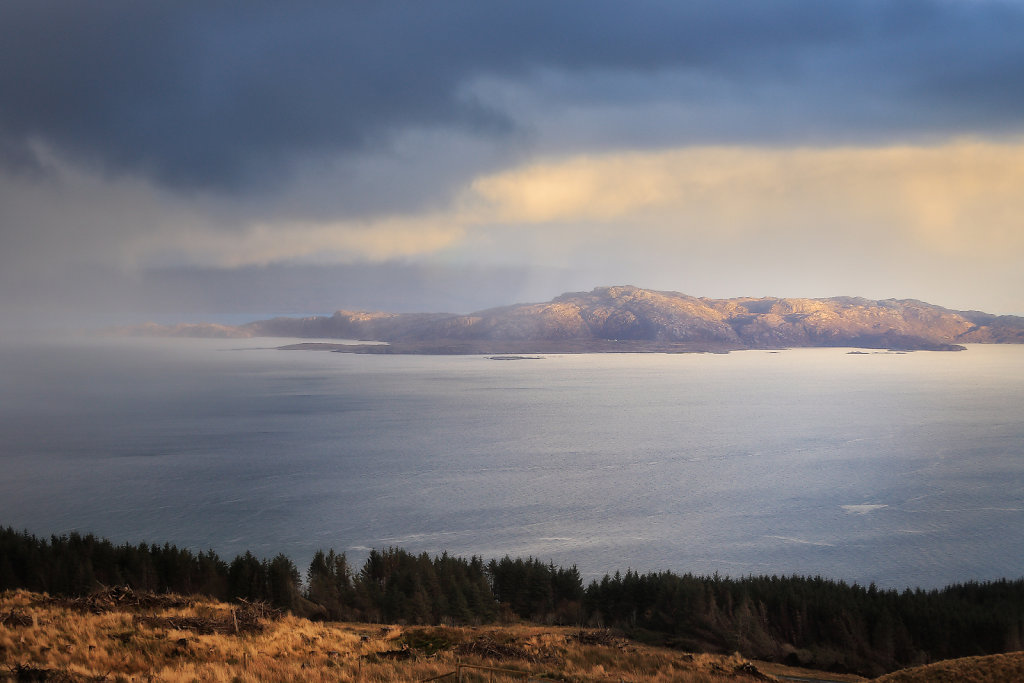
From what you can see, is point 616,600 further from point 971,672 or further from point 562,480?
point 562,480

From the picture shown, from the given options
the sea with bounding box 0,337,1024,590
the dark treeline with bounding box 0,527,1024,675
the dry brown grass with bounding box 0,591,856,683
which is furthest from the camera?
the sea with bounding box 0,337,1024,590

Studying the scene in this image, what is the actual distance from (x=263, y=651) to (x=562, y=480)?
173 feet

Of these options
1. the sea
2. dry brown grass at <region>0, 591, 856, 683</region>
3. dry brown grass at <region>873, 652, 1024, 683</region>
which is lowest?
the sea

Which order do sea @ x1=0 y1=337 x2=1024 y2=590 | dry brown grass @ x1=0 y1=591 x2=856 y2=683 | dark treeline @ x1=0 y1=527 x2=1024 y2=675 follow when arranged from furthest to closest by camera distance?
sea @ x1=0 y1=337 x2=1024 y2=590 < dark treeline @ x1=0 y1=527 x2=1024 y2=675 < dry brown grass @ x1=0 y1=591 x2=856 y2=683

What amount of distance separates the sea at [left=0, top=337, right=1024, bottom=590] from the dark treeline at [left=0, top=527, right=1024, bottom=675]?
7788 mm

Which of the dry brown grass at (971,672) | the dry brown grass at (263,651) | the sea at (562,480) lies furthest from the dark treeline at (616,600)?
the dry brown grass at (971,672)

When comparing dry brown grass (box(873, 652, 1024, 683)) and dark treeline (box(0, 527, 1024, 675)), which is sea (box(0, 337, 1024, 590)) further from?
dry brown grass (box(873, 652, 1024, 683))

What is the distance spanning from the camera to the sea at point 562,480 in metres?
46.8

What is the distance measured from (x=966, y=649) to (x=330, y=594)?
26.6m

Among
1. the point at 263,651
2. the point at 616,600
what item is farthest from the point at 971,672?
the point at 616,600

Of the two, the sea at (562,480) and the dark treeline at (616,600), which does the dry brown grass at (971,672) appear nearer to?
the dark treeline at (616,600)

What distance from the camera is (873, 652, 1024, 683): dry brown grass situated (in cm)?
966

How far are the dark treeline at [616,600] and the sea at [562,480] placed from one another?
307 inches

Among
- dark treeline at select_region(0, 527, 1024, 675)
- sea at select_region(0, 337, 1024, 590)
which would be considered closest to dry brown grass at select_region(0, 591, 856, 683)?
dark treeline at select_region(0, 527, 1024, 675)
